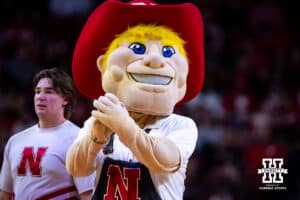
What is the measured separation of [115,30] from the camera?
3014 mm

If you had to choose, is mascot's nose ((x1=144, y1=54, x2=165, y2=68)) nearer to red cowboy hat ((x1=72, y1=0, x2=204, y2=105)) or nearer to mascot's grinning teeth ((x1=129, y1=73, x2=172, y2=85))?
mascot's grinning teeth ((x1=129, y1=73, x2=172, y2=85))

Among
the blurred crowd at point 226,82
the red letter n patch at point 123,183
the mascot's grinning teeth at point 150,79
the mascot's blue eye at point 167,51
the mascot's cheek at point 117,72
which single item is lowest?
the red letter n patch at point 123,183

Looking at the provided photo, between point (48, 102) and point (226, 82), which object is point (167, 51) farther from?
point (226, 82)

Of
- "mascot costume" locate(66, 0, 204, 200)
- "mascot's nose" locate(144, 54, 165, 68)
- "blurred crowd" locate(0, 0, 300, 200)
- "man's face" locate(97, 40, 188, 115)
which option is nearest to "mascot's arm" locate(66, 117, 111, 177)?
"mascot costume" locate(66, 0, 204, 200)

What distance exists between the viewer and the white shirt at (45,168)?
330 cm

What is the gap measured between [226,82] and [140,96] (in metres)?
3.64

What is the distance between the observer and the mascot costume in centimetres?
283

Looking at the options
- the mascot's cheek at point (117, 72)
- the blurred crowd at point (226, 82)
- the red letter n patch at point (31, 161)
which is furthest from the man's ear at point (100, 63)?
the blurred crowd at point (226, 82)

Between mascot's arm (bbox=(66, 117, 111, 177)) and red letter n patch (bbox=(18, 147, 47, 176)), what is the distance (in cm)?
38

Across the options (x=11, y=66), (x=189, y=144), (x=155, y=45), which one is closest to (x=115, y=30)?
(x=155, y=45)

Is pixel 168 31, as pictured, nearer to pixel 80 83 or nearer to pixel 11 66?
pixel 80 83

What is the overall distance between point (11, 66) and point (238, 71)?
1.66 metres

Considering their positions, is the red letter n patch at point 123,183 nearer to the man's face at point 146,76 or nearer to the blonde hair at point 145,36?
the man's face at point 146,76

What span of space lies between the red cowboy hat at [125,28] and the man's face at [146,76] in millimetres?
83
